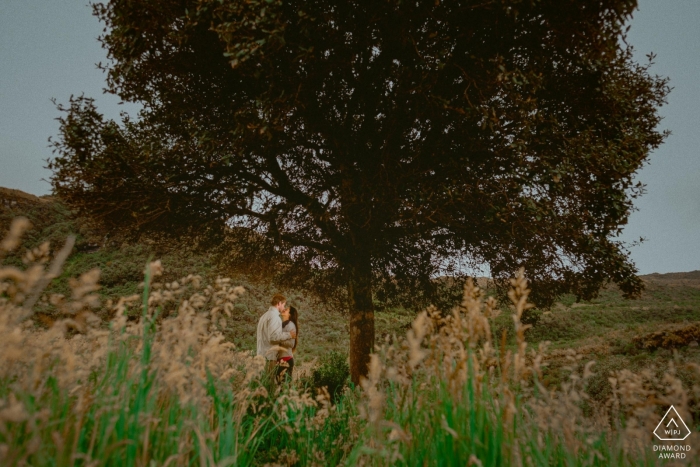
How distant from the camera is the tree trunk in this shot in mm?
8570

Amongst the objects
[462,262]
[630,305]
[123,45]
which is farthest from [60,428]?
[630,305]

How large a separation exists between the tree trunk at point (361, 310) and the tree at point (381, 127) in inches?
1.3

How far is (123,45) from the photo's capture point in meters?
7.27

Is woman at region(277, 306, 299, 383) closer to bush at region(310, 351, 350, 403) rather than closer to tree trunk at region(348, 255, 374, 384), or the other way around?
bush at region(310, 351, 350, 403)

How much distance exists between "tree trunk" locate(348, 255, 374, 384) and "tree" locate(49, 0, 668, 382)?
34 millimetres

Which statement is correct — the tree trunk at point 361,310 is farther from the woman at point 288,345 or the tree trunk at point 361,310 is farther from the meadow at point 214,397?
the meadow at point 214,397

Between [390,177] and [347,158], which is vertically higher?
[347,158]

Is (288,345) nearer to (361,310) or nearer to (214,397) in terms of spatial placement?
(361,310)

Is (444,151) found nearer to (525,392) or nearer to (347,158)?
(347,158)

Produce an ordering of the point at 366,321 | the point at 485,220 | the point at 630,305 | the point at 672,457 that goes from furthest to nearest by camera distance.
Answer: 1. the point at 630,305
2. the point at 366,321
3. the point at 485,220
4. the point at 672,457

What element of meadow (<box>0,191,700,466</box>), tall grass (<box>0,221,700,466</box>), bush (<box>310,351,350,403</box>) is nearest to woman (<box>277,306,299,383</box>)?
bush (<box>310,351,350,403</box>)

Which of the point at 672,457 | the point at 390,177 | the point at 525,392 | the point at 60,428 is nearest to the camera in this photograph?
the point at 60,428

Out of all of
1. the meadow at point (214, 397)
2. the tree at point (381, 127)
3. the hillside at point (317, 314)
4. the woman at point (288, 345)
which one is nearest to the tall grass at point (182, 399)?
the meadow at point (214, 397)

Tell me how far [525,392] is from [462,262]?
8375 mm
